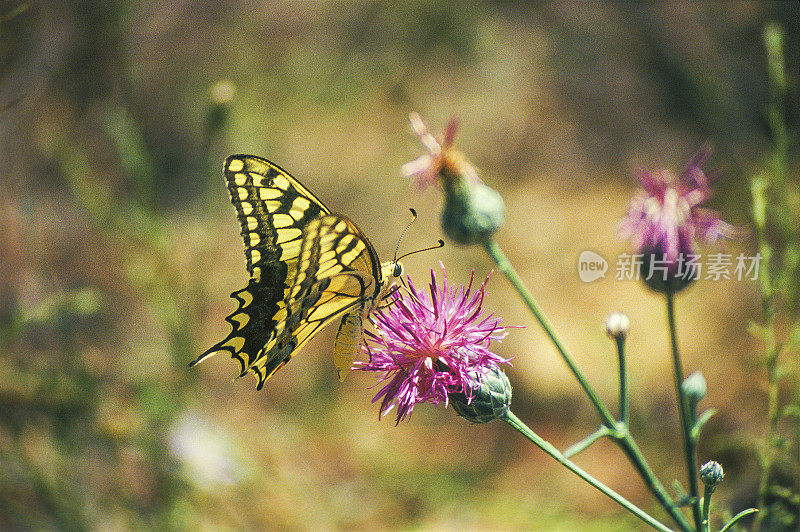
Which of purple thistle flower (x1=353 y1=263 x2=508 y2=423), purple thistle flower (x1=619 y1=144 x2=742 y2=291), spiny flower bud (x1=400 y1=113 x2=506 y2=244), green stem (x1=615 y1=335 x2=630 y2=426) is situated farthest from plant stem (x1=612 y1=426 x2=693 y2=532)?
spiny flower bud (x1=400 y1=113 x2=506 y2=244)

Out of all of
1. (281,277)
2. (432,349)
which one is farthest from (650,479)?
(281,277)

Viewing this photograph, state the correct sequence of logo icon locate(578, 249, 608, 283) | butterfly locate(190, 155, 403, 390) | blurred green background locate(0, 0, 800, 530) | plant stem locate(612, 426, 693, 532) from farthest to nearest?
logo icon locate(578, 249, 608, 283) → blurred green background locate(0, 0, 800, 530) → butterfly locate(190, 155, 403, 390) → plant stem locate(612, 426, 693, 532)

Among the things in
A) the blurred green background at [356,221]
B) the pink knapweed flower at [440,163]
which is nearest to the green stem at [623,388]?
the pink knapweed flower at [440,163]

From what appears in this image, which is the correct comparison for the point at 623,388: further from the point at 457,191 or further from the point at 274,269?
the point at 274,269

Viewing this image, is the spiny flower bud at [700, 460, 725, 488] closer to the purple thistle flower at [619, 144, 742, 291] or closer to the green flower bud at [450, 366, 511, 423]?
the green flower bud at [450, 366, 511, 423]

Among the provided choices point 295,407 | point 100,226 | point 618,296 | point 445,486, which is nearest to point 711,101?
point 618,296

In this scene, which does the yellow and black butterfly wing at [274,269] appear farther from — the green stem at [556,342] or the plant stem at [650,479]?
the plant stem at [650,479]
